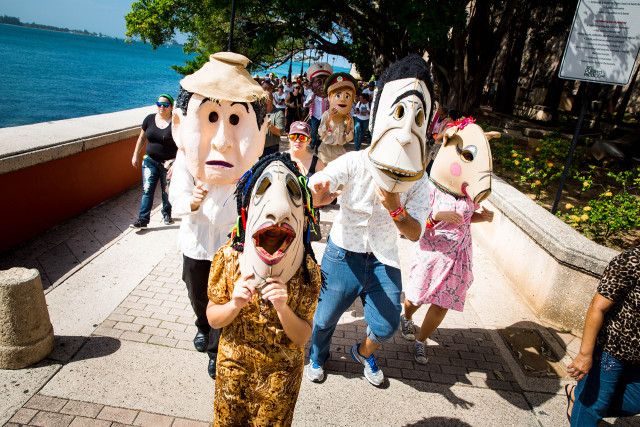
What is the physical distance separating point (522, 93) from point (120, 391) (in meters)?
23.0

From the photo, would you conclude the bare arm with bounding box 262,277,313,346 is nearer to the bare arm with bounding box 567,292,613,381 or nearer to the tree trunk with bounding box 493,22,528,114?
the bare arm with bounding box 567,292,613,381

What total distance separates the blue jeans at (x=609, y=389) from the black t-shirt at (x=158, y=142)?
5017 millimetres

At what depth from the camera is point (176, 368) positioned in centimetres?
313

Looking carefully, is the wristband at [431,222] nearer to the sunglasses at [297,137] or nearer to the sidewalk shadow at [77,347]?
the sunglasses at [297,137]

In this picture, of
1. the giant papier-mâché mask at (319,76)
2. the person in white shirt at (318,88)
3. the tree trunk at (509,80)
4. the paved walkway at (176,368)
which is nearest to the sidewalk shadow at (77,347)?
the paved walkway at (176,368)

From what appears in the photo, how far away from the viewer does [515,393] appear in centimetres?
328

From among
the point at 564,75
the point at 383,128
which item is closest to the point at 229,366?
the point at 383,128

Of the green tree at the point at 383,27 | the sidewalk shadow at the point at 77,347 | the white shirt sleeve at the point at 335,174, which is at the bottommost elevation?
the sidewalk shadow at the point at 77,347

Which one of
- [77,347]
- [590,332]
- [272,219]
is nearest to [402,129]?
[272,219]

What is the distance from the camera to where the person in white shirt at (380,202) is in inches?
84.0

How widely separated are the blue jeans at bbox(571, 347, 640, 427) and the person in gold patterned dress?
74.9 inches

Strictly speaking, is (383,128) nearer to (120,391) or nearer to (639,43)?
(120,391)

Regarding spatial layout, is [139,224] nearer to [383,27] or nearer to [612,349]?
[612,349]

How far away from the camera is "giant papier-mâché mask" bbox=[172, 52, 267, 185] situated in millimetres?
2203
